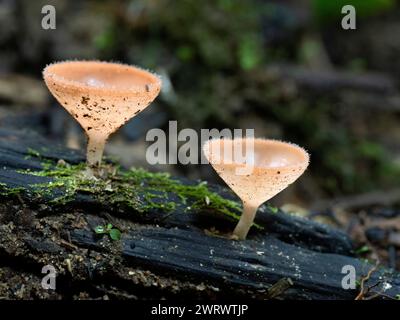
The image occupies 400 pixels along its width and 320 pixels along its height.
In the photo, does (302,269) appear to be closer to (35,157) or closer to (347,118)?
(35,157)

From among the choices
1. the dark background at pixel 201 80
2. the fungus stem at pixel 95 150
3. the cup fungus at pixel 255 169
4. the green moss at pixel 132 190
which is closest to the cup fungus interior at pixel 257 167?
the cup fungus at pixel 255 169

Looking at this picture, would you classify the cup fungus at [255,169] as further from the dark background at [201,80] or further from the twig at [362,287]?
the dark background at [201,80]

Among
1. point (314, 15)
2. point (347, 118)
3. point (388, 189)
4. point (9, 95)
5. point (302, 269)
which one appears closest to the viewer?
point (302, 269)

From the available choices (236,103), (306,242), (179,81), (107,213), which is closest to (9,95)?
(179,81)

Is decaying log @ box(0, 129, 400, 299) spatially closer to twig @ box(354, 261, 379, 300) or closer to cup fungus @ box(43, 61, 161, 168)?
twig @ box(354, 261, 379, 300)

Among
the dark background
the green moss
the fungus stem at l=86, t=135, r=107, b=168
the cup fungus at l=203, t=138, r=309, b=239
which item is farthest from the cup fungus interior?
the dark background

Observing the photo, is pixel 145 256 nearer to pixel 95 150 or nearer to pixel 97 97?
pixel 95 150
